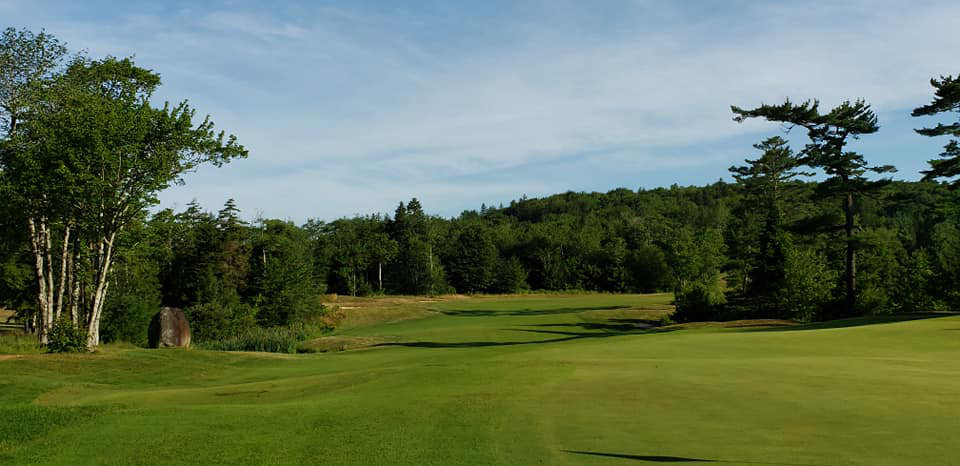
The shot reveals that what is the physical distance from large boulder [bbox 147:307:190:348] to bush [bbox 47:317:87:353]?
549 cm

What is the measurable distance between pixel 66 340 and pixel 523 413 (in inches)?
715

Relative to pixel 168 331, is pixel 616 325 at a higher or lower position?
lower

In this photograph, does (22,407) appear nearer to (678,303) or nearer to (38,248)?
(38,248)

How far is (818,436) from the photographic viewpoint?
8.64 m

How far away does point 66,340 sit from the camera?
2205 cm

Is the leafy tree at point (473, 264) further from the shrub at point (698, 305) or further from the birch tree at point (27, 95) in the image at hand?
the birch tree at point (27, 95)

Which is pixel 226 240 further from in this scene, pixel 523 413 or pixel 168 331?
pixel 523 413

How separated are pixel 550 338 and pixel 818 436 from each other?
31.5 meters

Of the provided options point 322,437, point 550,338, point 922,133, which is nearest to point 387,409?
point 322,437

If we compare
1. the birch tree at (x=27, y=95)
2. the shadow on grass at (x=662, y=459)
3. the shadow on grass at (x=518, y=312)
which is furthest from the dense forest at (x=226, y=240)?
the shadow on grass at (x=662, y=459)

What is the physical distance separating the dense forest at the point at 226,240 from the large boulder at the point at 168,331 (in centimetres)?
259

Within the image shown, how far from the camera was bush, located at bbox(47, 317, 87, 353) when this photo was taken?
22.1 m

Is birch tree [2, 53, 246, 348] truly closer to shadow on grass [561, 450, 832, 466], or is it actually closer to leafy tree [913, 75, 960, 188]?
shadow on grass [561, 450, 832, 466]

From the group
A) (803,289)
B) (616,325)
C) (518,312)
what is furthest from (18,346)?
(518,312)
